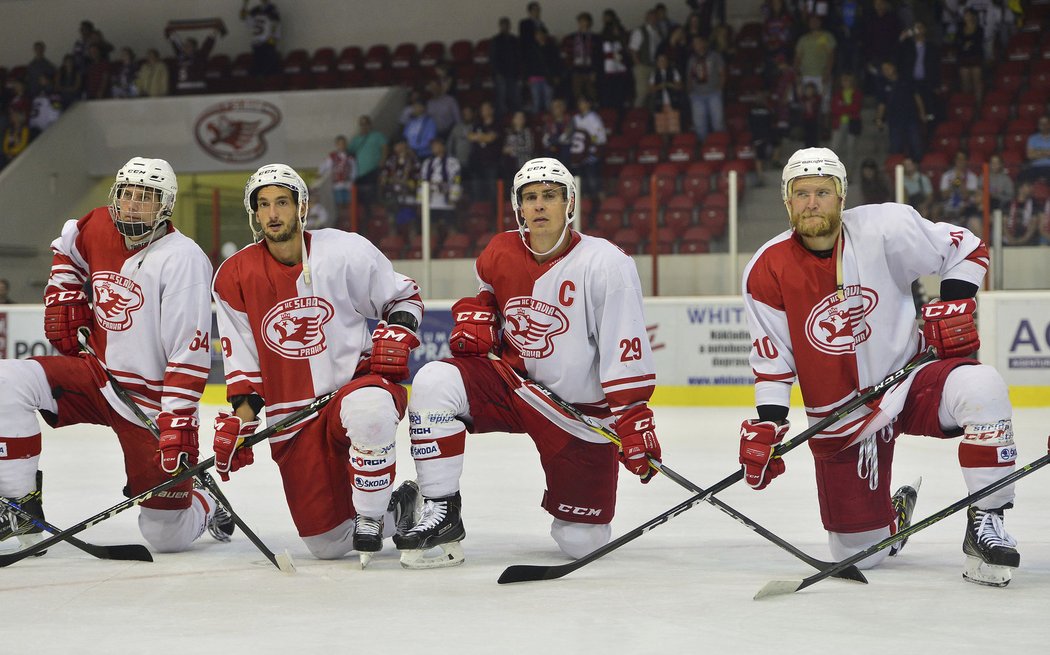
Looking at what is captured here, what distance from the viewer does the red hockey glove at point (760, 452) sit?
316cm

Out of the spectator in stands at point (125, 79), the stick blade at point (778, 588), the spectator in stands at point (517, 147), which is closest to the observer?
the stick blade at point (778, 588)

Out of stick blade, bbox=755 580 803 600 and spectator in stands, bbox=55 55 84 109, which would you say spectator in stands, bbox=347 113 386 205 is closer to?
spectator in stands, bbox=55 55 84 109

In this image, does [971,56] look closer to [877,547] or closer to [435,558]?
[877,547]

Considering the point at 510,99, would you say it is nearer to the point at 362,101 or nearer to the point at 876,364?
the point at 362,101

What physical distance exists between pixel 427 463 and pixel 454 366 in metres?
0.30

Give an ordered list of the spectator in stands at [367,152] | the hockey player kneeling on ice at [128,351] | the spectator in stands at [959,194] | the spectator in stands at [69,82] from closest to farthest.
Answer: the hockey player kneeling on ice at [128,351] → the spectator in stands at [959,194] → the spectator in stands at [367,152] → the spectator in stands at [69,82]

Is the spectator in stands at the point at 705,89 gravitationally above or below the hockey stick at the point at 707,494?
above

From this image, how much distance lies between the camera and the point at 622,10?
13.6 m

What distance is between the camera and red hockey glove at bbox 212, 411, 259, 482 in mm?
3408

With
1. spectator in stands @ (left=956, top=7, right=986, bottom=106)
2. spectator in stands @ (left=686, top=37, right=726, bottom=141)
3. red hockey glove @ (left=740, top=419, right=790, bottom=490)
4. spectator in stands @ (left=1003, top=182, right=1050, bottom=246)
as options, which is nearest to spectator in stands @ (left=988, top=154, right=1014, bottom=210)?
spectator in stands @ (left=1003, top=182, right=1050, bottom=246)

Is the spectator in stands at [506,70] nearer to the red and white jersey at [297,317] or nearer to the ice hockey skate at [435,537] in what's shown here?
the red and white jersey at [297,317]

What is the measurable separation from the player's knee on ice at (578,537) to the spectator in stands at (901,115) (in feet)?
23.5

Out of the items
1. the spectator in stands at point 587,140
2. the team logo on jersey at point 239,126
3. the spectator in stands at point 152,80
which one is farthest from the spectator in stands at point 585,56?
the spectator in stands at point 152,80

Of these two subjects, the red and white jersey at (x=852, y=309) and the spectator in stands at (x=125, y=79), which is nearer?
the red and white jersey at (x=852, y=309)
